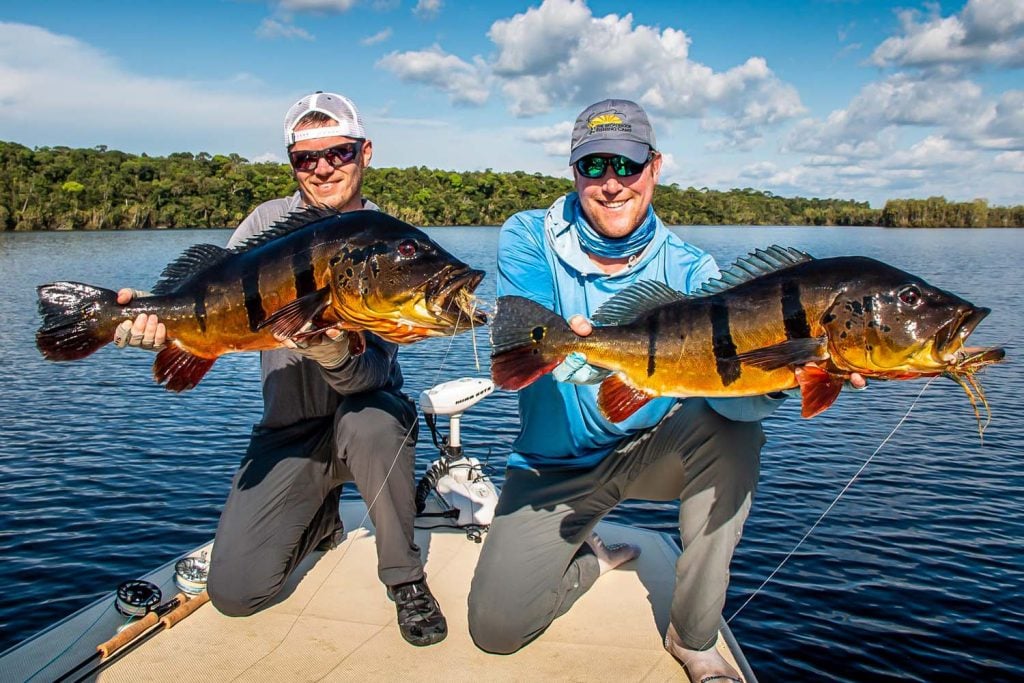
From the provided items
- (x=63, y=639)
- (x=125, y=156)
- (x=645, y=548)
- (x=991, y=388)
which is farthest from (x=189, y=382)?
(x=125, y=156)

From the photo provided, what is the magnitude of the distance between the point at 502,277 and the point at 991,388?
1374cm

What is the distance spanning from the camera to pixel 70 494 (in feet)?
32.3

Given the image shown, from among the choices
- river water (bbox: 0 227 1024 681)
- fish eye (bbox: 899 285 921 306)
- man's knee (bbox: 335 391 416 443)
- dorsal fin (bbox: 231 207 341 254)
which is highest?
dorsal fin (bbox: 231 207 341 254)

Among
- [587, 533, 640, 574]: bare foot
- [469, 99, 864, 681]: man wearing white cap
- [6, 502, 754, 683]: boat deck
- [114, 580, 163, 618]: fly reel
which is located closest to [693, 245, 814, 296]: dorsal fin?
[469, 99, 864, 681]: man wearing white cap

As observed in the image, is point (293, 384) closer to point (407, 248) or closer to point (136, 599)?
point (136, 599)

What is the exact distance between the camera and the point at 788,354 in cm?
316

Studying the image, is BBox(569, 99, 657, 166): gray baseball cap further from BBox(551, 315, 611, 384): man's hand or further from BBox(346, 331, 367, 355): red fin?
BBox(346, 331, 367, 355): red fin

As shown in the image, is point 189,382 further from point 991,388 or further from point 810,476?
point 991,388

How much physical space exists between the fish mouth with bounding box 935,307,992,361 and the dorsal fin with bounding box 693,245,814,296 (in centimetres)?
65

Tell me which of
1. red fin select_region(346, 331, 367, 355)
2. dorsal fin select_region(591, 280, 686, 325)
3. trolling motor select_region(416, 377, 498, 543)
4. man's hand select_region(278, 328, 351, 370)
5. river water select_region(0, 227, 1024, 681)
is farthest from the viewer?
river water select_region(0, 227, 1024, 681)

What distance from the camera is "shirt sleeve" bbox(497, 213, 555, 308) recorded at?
424 cm

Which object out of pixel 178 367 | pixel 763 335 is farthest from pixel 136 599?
pixel 763 335

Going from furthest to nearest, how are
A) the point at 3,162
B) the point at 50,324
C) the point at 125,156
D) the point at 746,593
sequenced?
the point at 125,156 < the point at 3,162 < the point at 746,593 < the point at 50,324

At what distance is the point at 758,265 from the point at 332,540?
349 cm
